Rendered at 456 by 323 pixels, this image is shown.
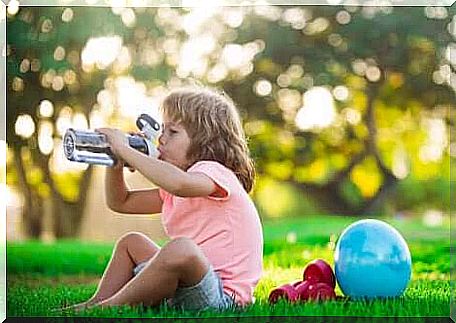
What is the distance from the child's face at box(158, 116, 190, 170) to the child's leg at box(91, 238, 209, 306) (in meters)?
0.47

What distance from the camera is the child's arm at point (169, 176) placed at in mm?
4328

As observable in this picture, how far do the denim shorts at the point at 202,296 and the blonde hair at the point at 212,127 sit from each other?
537 mm

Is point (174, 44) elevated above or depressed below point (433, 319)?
above

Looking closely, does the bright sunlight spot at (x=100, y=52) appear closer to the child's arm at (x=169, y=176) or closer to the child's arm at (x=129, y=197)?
the child's arm at (x=129, y=197)

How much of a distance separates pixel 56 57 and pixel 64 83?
123 millimetres

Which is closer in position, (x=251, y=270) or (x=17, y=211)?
(x=251, y=270)

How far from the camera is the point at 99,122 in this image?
16.1 ft

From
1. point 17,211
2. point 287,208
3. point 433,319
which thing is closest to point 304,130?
point 287,208

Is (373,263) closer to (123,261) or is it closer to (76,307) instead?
(123,261)

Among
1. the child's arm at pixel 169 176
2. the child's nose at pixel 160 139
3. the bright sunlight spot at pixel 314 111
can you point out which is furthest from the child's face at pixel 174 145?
the bright sunlight spot at pixel 314 111

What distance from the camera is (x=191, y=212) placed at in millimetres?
4527

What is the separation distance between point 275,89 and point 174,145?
62cm

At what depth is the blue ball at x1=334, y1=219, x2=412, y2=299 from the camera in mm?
4547

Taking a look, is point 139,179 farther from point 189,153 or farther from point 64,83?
point 64,83
